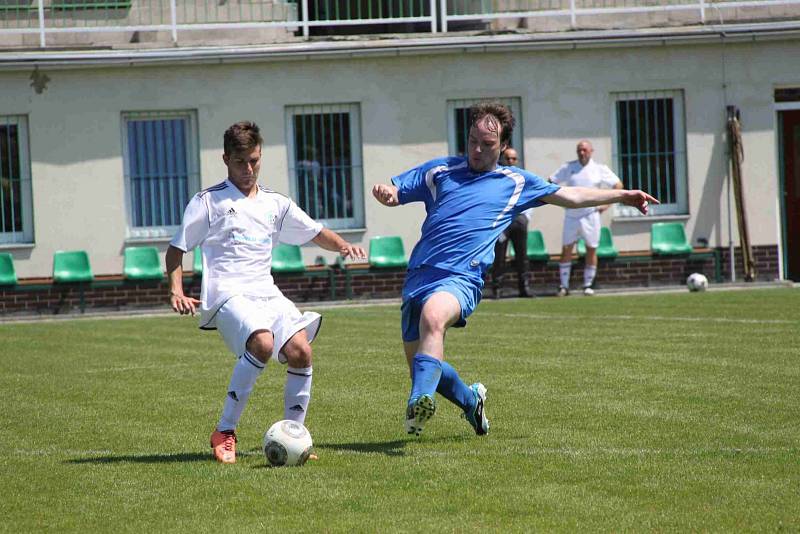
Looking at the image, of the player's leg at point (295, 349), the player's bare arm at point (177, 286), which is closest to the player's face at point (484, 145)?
the player's leg at point (295, 349)

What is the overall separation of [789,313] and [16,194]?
45.0 ft

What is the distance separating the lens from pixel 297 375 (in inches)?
311

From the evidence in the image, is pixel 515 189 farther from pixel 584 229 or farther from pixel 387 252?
pixel 387 252

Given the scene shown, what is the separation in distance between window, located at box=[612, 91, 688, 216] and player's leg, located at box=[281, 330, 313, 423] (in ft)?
56.0

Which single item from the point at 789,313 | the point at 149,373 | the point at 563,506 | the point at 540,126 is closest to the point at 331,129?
the point at 540,126

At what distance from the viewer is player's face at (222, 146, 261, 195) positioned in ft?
25.9

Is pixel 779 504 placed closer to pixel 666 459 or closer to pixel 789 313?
pixel 666 459

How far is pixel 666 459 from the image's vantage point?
7164 millimetres

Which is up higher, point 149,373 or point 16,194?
point 16,194

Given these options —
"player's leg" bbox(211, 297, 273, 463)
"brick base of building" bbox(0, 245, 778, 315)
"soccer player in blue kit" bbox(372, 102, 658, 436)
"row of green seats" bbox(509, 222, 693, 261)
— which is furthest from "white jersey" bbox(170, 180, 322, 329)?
"row of green seats" bbox(509, 222, 693, 261)

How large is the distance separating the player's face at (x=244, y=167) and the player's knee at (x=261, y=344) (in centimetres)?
95

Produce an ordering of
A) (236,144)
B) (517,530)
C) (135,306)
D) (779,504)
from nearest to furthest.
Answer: (517,530), (779,504), (236,144), (135,306)

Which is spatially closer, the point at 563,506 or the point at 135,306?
the point at 563,506

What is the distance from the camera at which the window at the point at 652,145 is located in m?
24.4
